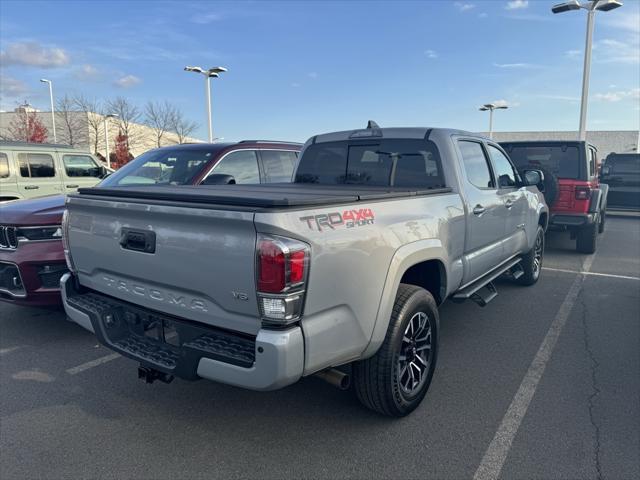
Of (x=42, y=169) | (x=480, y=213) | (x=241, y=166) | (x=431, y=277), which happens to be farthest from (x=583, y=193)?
(x=42, y=169)

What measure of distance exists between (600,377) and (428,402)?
1492mm

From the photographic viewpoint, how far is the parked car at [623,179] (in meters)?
13.2

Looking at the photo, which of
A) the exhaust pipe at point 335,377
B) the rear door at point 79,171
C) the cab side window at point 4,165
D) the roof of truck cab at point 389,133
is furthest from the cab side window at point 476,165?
the cab side window at point 4,165

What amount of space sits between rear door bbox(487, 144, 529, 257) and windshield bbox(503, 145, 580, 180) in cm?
271

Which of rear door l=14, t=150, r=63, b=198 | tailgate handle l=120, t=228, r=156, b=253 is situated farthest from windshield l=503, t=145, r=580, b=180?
rear door l=14, t=150, r=63, b=198

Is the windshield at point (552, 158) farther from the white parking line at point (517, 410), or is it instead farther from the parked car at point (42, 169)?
the parked car at point (42, 169)

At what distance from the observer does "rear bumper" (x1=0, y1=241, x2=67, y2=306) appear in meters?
4.25

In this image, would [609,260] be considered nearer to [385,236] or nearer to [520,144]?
[520,144]

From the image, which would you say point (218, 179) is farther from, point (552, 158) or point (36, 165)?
point (36, 165)

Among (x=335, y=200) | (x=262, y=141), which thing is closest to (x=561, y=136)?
(x=262, y=141)

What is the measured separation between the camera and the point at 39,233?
4.40 meters

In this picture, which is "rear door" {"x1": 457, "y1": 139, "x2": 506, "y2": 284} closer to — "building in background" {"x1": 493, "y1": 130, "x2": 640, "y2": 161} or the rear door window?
the rear door window

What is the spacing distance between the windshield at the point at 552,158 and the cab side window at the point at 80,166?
29.0 ft

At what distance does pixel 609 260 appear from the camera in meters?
8.37
